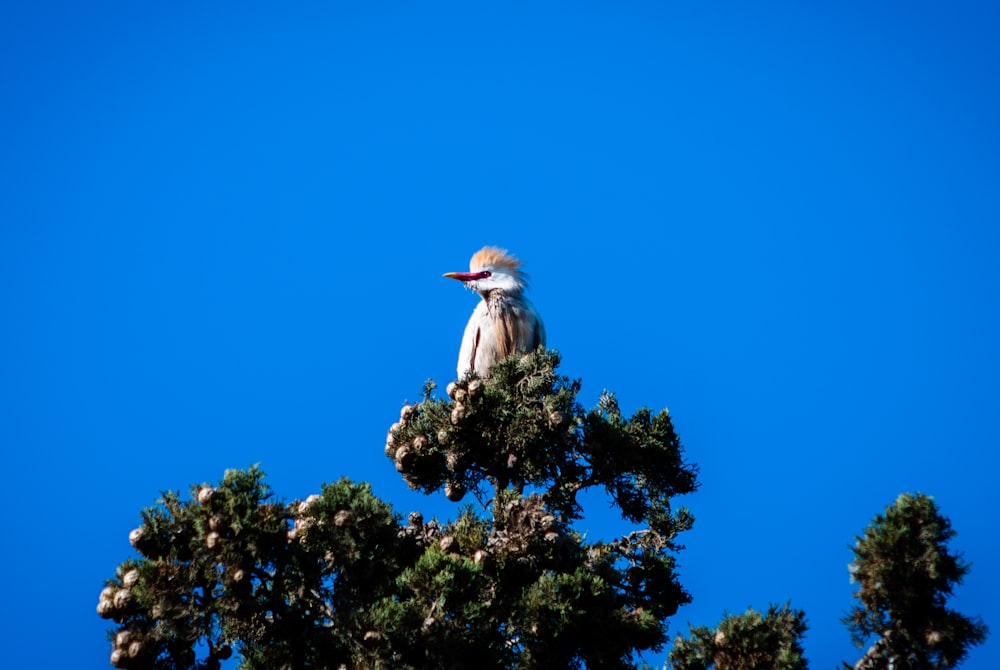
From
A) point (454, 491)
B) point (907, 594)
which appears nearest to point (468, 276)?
point (454, 491)

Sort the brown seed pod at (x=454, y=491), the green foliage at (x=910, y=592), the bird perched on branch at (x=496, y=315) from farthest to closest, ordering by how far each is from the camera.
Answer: the bird perched on branch at (x=496, y=315) → the brown seed pod at (x=454, y=491) → the green foliage at (x=910, y=592)

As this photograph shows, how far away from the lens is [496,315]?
12.0 metres

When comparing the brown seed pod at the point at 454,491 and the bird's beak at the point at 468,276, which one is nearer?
the brown seed pod at the point at 454,491

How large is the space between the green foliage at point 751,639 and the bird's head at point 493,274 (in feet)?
18.8

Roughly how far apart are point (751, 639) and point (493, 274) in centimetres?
615

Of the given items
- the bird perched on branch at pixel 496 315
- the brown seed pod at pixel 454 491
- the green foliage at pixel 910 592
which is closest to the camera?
the green foliage at pixel 910 592

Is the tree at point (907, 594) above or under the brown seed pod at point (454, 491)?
under

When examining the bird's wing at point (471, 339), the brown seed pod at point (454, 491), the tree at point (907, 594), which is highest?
the bird's wing at point (471, 339)

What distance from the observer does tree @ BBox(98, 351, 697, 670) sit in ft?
21.2

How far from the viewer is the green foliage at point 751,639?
6.71 m

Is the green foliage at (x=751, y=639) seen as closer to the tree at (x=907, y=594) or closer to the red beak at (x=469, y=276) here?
the tree at (x=907, y=594)

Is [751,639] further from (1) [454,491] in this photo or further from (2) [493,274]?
(2) [493,274]

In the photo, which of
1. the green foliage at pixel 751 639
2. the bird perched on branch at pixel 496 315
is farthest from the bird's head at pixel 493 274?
the green foliage at pixel 751 639

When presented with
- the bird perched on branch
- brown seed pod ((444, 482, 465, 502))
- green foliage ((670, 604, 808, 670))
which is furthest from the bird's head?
green foliage ((670, 604, 808, 670))
